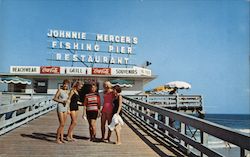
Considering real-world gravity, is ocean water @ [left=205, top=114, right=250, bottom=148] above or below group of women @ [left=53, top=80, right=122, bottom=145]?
below

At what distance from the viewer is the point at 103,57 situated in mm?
36875

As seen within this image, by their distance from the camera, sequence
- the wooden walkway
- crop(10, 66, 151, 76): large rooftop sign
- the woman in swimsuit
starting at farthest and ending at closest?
crop(10, 66, 151, 76): large rooftop sign
the woman in swimsuit
the wooden walkway

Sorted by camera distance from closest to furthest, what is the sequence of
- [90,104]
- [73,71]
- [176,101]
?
[90,104] → [176,101] → [73,71]

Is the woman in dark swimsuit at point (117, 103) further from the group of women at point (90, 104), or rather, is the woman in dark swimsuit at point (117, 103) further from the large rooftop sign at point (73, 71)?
the large rooftop sign at point (73, 71)

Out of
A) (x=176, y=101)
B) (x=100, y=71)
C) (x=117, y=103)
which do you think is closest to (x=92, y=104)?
(x=117, y=103)

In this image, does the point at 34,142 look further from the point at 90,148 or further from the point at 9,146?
the point at 90,148

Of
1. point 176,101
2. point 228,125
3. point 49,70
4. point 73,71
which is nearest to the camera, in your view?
point 176,101

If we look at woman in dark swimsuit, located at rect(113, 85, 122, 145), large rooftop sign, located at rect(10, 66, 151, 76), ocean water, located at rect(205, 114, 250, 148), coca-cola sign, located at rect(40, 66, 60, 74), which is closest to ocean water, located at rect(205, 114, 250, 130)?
ocean water, located at rect(205, 114, 250, 148)

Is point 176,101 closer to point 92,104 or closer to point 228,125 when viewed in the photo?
point 92,104

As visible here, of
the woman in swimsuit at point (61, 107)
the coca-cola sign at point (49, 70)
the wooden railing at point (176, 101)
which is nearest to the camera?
the woman in swimsuit at point (61, 107)

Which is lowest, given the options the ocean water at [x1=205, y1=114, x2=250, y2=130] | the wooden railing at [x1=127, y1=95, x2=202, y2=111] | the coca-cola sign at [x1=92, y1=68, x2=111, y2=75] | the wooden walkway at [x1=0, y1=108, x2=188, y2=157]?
the ocean water at [x1=205, y1=114, x2=250, y2=130]

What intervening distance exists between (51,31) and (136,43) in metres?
11.0

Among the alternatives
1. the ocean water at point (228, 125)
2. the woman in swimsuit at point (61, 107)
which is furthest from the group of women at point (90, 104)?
the ocean water at point (228, 125)

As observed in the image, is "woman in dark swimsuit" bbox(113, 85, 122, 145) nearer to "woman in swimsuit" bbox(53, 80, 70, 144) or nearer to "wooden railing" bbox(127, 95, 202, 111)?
"woman in swimsuit" bbox(53, 80, 70, 144)
